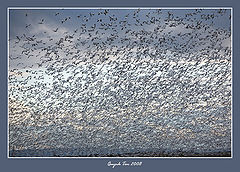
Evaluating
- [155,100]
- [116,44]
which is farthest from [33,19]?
[155,100]

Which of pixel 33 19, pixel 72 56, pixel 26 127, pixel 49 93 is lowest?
pixel 26 127

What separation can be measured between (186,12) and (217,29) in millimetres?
578

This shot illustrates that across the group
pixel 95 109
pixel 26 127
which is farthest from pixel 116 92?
pixel 26 127

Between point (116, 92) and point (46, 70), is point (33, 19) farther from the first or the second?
point (116, 92)

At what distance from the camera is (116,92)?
836 cm

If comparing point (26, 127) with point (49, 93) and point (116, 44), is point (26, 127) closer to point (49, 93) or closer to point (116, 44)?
point (49, 93)

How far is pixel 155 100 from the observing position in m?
8.36

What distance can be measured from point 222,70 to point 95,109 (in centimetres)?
216

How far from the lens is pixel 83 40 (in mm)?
8289

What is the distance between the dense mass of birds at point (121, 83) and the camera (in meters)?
8.16

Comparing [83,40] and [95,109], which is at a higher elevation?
[83,40]

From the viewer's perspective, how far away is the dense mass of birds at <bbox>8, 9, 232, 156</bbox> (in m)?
8.16

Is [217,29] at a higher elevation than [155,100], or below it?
higher

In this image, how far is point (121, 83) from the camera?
27.3 ft
